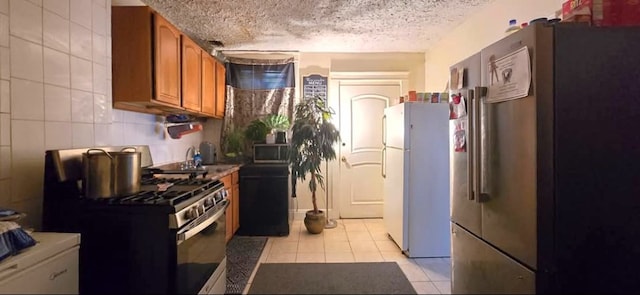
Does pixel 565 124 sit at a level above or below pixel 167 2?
below

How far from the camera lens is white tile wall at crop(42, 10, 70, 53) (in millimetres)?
1428

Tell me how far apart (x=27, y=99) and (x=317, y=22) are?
2111 mm

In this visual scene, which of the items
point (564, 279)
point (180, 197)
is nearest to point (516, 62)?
point (564, 279)

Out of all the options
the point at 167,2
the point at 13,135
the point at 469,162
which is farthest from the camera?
the point at 167,2

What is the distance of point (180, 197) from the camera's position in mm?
1360

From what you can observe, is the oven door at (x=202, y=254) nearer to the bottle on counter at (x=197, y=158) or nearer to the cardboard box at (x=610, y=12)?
the bottle on counter at (x=197, y=158)

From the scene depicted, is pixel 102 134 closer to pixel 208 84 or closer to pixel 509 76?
pixel 208 84

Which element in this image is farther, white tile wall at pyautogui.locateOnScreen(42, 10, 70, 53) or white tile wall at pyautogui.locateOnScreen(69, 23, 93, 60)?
white tile wall at pyautogui.locateOnScreen(69, 23, 93, 60)

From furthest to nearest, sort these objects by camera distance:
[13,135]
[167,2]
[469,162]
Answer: [167,2], [469,162], [13,135]

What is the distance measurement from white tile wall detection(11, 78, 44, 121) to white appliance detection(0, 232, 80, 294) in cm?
53

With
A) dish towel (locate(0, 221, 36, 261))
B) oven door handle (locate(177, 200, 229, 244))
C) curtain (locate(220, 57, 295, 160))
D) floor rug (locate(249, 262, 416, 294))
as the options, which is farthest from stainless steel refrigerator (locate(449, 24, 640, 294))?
curtain (locate(220, 57, 295, 160))

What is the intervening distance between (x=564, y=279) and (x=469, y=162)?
0.52 m

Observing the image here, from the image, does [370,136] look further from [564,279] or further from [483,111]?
[564,279]

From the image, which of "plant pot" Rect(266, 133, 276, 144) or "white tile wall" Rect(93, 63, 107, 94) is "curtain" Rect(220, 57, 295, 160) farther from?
"white tile wall" Rect(93, 63, 107, 94)
